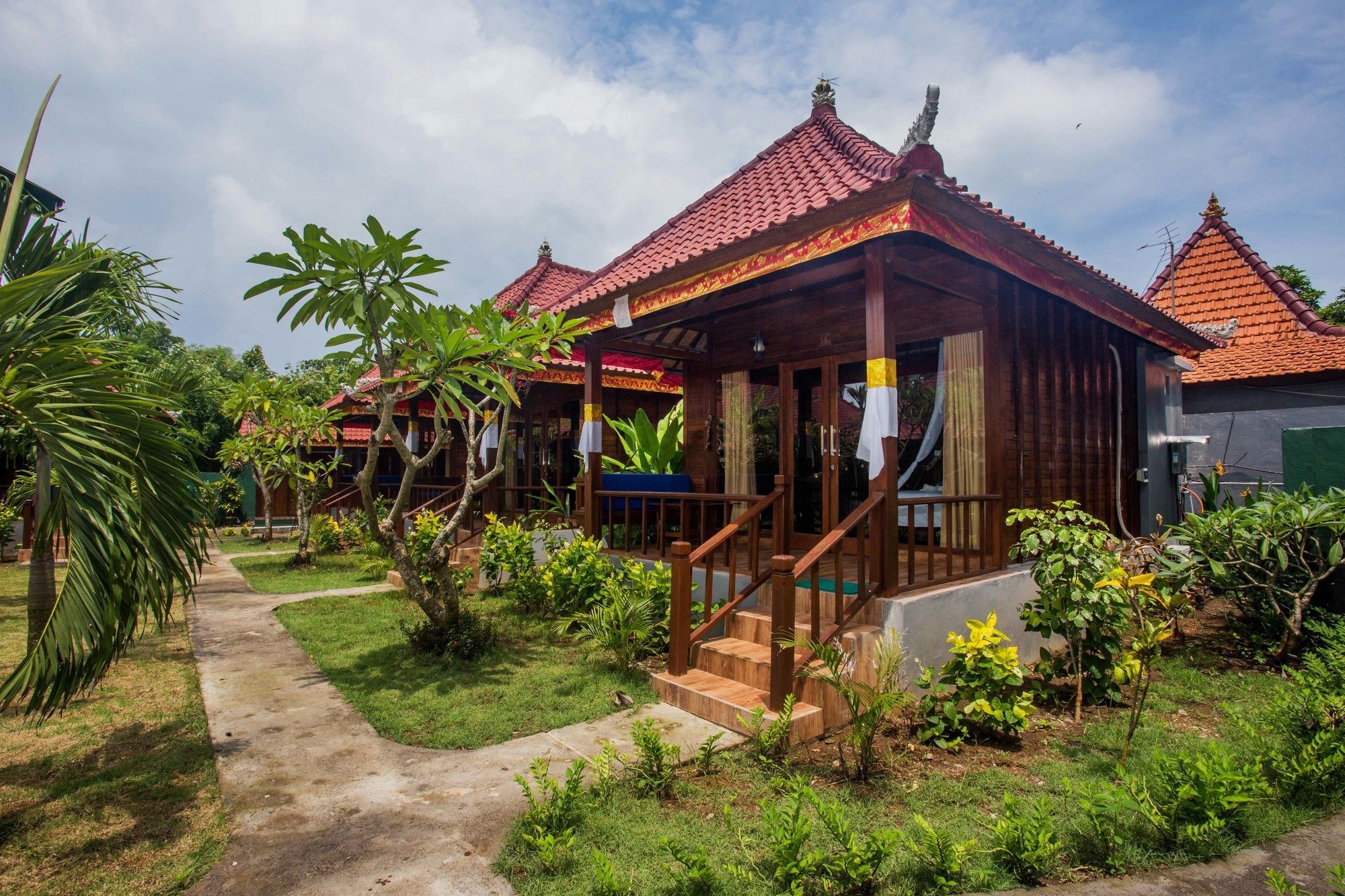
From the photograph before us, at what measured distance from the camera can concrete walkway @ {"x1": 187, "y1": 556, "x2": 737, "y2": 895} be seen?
2639 millimetres

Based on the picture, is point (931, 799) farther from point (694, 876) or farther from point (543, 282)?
point (543, 282)

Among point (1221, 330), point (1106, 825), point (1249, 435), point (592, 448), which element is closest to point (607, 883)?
point (1106, 825)

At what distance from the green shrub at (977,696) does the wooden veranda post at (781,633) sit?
736 mm

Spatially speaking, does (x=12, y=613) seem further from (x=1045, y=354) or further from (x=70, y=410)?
(x=1045, y=354)

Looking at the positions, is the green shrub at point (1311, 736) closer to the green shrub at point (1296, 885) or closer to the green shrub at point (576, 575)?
the green shrub at point (1296, 885)

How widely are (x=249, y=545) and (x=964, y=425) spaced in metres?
15.0

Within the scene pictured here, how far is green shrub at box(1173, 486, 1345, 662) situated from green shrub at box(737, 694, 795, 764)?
3.66 meters

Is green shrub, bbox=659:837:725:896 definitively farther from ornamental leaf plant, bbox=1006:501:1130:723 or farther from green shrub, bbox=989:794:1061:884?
ornamental leaf plant, bbox=1006:501:1130:723

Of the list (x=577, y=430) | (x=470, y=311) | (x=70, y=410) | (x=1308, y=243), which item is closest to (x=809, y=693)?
(x=470, y=311)

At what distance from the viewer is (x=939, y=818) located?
3080 mm

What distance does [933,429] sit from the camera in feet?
21.6

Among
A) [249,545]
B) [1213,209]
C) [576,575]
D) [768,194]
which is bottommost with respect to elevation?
[249,545]

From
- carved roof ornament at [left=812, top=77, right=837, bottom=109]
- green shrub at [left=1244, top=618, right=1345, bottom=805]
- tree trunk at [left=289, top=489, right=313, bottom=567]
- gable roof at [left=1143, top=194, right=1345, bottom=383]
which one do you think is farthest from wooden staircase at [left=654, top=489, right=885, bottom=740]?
gable roof at [left=1143, top=194, right=1345, bottom=383]

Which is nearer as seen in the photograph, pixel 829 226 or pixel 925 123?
pixel 925 123
